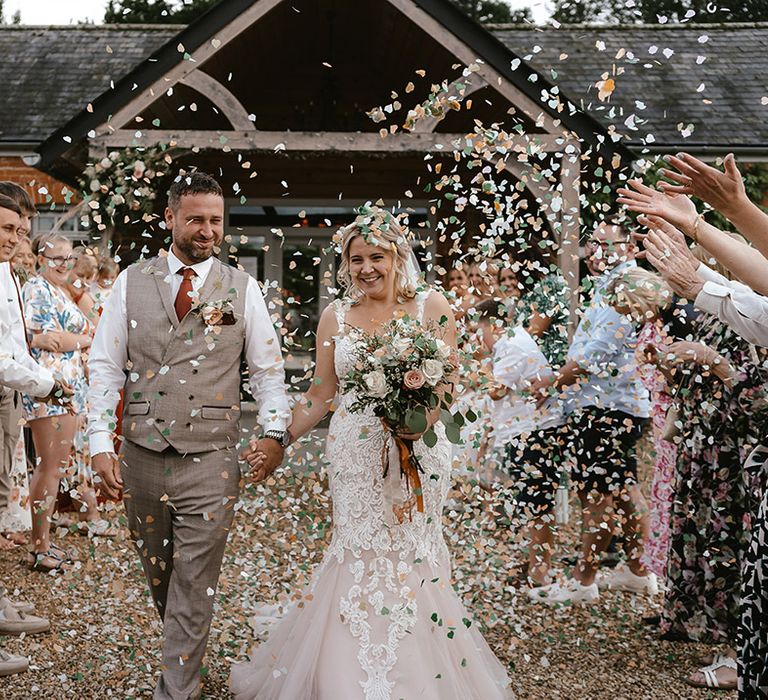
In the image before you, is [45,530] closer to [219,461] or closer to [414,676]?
[219,461]

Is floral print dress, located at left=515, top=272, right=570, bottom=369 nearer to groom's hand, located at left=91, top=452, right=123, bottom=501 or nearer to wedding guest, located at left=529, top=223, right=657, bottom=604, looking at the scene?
wedding guest, located at left=529, top=223, right=657, bottom=604

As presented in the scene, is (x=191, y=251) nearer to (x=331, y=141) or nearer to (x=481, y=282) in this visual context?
(x=481, y=282)

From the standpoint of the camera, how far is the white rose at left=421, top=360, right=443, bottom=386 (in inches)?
141

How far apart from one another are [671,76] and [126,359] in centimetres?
1174

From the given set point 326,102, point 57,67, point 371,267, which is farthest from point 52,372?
point 57,67

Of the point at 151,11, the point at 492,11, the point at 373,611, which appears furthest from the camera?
the point at 492,11

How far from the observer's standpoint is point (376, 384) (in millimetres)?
3584

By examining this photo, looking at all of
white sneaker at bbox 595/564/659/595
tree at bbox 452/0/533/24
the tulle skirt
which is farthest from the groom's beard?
tree at bbox 452/0/533/24

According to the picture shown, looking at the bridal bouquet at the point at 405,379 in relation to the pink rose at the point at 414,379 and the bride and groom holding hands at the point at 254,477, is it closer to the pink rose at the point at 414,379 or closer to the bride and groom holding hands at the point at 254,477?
the pink rose at the point at 414,379

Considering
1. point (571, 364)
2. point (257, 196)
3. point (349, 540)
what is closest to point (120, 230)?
point (257, 196)

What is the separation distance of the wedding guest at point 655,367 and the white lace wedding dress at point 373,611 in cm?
143

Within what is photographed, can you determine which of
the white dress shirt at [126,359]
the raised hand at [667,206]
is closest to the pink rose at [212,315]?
the white dress shirt at [126,359]

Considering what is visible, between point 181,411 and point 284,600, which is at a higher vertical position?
point 181,411

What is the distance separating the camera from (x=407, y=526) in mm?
3967
